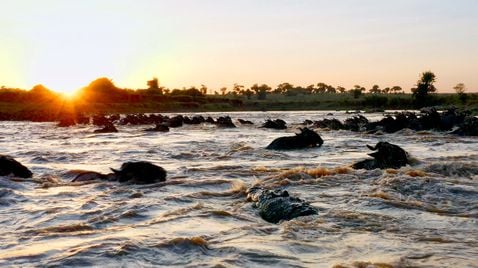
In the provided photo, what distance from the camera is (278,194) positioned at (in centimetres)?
815

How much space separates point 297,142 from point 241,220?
12.1m

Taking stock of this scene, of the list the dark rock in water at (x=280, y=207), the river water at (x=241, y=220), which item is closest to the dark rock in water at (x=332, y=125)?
the river water at (x=241, y=220)

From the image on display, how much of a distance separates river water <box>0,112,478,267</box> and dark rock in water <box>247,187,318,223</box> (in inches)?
5.8

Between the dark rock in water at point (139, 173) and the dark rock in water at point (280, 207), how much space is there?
3554 millimetres

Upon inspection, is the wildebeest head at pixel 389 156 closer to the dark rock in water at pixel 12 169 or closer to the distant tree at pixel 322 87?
the dark rock in water at pixel 12 169

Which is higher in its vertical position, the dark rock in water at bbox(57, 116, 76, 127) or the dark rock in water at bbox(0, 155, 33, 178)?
the dark rock in water at bbox(0, 155, 33, 178)

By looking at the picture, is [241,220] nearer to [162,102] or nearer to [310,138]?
[310,138]

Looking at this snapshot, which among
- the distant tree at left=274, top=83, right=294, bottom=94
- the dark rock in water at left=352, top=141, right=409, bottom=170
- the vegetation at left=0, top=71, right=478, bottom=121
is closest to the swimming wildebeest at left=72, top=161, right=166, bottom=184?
the dark rock in water at left=352, top=141, right=409, bottom=170

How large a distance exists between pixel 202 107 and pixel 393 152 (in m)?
75.2

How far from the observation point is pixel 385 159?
1295 centimetres

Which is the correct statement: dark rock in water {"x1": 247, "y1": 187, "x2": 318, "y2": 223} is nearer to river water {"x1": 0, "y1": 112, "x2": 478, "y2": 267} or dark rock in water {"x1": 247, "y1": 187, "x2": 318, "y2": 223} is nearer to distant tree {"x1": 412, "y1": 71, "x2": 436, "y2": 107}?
river water {"x1": 0, "y1": 112, "x2": 478, "y2": 267}

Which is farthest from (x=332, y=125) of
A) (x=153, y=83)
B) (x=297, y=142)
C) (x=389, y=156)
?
(x=153, y=83)

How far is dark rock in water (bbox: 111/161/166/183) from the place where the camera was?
11164 millimetres

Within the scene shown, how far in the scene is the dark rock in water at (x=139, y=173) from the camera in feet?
36.6
